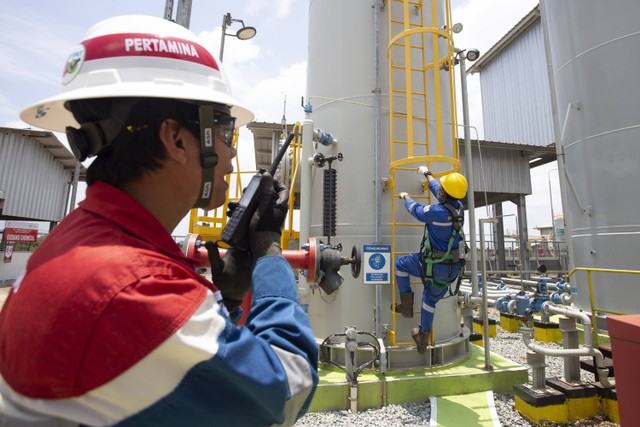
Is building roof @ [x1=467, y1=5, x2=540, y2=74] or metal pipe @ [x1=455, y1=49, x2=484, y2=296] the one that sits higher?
building roof @ [x1=467, y1=5, x2=540, y2=74]

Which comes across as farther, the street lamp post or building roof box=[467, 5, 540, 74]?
building roof box=[467, 5, 540, 74]

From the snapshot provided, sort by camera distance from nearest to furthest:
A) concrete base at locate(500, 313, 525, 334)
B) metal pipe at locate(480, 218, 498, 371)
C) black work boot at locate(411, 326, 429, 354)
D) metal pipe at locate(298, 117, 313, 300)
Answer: black work boot at locate(411, 326, 429, 354) → metal pipe at locate(480, 218, 498, 371) → metal pipe at locate(298, 117, 313, 300) → concrete base at locate(500, 313, 525, 334)

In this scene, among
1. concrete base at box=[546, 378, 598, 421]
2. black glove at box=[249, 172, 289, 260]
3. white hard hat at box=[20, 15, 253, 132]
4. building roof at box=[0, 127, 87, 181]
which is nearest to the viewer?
white hard hat at box=[20, 15, 253, 132]

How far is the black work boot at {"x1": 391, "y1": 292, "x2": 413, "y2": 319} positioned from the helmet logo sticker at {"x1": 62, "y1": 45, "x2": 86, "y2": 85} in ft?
15.0

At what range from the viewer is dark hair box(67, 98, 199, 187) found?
119cm

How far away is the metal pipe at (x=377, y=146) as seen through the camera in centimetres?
493

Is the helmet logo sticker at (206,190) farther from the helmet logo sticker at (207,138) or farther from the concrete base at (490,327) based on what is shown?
the concrete base at (490,327)

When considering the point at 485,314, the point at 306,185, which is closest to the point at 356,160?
the point at 306,185

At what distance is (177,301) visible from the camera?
0.88 meters

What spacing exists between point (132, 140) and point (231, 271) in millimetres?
793

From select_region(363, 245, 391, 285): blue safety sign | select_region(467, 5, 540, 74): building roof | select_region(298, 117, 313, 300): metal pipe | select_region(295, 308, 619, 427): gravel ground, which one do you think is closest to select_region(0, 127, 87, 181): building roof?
select_region(298, 117, 313, 300): metal pipe

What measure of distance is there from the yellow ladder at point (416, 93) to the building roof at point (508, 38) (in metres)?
13.5

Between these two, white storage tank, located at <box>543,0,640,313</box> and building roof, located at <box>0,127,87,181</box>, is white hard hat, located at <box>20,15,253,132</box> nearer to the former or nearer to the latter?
white storage tank, located at <box>543,0,640,313</box>

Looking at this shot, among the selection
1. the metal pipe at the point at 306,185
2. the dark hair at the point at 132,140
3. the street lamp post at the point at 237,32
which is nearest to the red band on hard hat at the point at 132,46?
the dark hair at the point at 132,140
